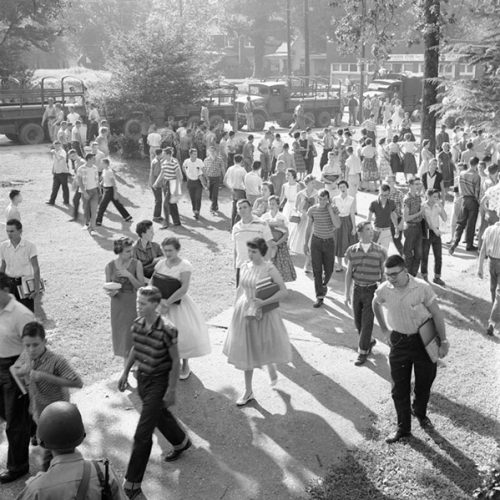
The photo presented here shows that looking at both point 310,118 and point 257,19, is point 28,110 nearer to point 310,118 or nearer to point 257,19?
point 310,118

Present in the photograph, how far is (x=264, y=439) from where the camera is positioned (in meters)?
6.36

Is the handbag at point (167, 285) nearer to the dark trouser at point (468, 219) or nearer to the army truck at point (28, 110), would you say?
the dark trouser at point (468, 219)

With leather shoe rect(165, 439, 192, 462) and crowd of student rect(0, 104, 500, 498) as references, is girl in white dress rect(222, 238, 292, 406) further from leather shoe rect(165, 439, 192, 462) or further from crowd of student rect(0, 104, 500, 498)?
leather shoe rect(165, 439, 192, 462)

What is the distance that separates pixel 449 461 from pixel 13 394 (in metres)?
3.57

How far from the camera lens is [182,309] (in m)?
7.18

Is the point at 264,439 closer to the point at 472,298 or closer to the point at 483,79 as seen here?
the point at 483,79

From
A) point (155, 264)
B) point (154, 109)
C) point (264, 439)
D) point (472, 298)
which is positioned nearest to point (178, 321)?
point (155, 264)

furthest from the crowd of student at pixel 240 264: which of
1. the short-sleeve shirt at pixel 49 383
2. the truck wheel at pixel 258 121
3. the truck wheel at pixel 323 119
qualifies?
the truck wheel at pixel 323 119

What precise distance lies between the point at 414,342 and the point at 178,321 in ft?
7.67

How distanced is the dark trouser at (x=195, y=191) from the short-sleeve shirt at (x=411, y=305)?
9.70 metres

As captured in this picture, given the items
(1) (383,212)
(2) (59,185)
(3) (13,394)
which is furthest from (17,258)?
(2) (59,185)

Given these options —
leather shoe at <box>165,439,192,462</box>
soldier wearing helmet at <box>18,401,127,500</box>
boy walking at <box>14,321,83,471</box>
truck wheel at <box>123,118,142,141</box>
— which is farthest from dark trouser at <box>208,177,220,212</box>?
soldier wearing helmet at <box>18,401,127,500</box>

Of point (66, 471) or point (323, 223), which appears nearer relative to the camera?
point (66, 471)

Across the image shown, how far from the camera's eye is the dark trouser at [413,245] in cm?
1072
